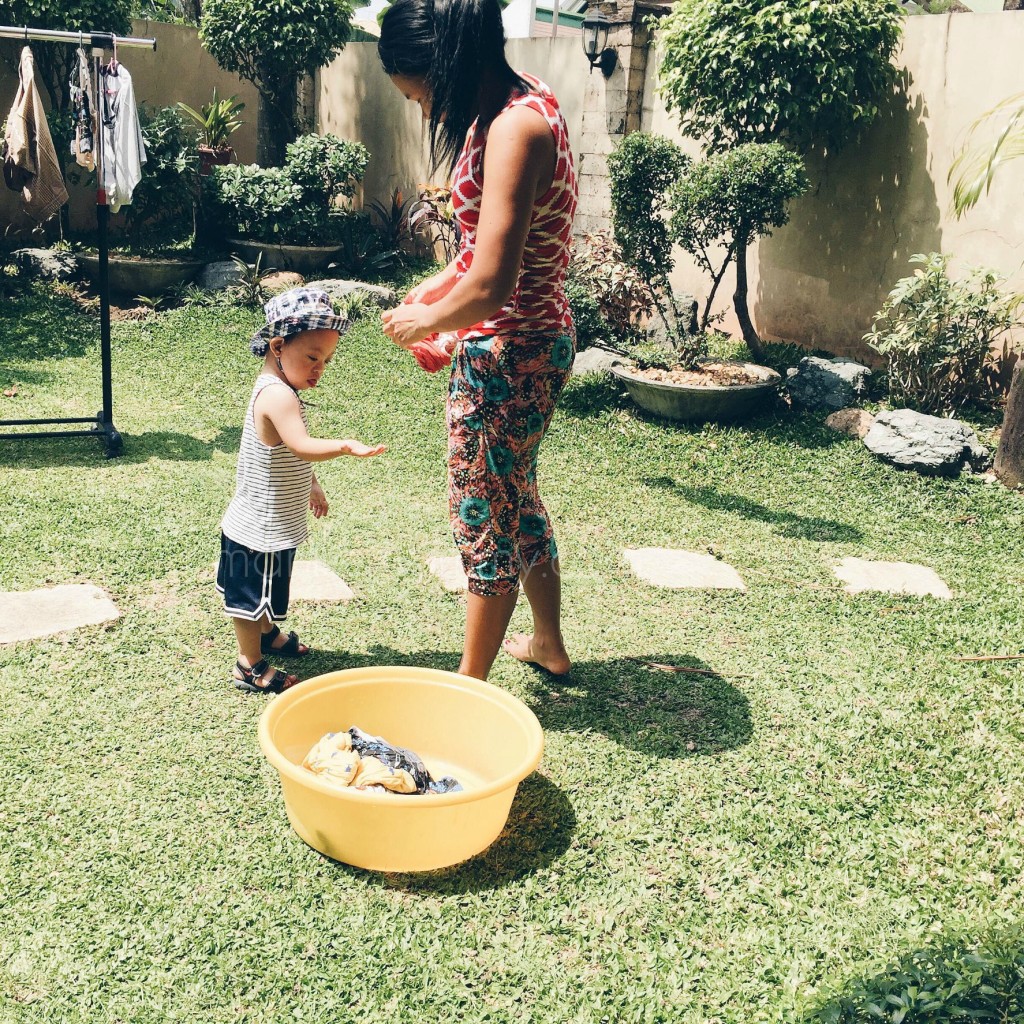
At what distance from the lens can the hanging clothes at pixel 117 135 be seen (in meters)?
4.74

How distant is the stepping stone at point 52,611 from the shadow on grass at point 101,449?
5.29 feet

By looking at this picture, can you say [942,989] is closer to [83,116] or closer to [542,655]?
[542,655]

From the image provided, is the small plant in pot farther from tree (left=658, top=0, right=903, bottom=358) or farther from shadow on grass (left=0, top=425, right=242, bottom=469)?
shadow on grass (left=0, top=425, right=242, bottom=469)

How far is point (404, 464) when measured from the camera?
5.32m

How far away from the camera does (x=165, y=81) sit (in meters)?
10.6

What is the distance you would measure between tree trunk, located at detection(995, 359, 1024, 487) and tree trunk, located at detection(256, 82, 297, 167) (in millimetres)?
7682

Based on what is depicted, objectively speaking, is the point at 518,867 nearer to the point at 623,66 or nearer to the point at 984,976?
the point at 984,976

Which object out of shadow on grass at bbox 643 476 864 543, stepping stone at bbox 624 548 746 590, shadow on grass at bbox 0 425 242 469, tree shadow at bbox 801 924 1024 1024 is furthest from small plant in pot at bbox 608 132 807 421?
tree shadow at bbox 801 924 1024 1024

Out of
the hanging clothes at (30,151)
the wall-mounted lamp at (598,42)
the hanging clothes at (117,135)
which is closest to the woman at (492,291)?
the hanging clothes at (117,135)

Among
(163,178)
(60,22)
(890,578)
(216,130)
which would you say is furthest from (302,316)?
(216,130)

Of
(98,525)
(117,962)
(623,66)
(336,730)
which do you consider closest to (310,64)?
(623,66)

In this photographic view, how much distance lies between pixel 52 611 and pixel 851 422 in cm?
431

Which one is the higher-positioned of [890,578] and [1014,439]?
[1014,439]

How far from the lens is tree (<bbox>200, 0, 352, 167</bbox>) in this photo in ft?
30.9
